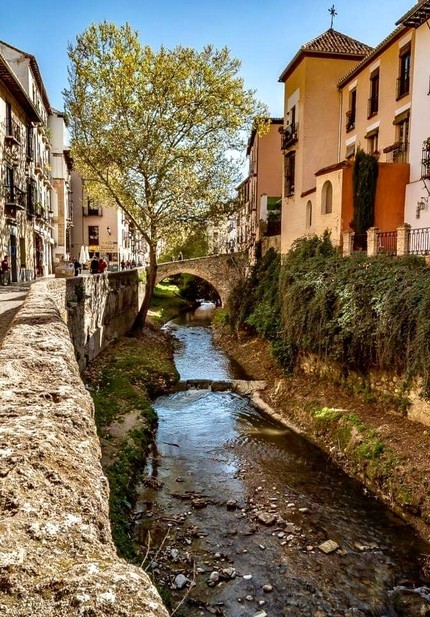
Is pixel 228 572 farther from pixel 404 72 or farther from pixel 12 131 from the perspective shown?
pixel 12 131

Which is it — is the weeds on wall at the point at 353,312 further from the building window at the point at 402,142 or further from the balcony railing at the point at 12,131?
the balcony railing at the point at 12,131

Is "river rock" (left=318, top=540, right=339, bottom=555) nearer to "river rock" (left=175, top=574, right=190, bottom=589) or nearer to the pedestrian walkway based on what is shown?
"river rock" (left=175, top=574, right=190, bottom=589)

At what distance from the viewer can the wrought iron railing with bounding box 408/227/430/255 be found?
14.2 meters

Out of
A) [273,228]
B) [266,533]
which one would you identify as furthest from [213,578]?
[273,228]

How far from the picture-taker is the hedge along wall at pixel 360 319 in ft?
36.0

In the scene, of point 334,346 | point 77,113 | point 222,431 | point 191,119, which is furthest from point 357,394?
point 77,113

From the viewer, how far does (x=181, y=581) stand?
695cm

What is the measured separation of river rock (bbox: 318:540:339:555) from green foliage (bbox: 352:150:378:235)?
40.6ft

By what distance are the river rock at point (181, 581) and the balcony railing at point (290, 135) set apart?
21.6 metres

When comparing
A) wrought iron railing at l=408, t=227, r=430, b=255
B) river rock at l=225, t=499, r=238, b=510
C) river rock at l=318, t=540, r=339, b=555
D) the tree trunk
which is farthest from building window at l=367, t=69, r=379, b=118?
river rock at l=318, t=540, r=339, b=555

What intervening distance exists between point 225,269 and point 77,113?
16730 mm

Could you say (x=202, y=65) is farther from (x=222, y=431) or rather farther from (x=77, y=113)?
(x=222, y=431)

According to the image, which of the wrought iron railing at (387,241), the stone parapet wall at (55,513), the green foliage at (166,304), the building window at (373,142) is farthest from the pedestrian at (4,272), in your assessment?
the stone parapet wall at (55,513)

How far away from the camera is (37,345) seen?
439cm
